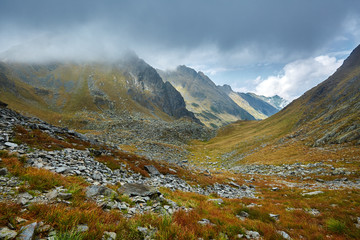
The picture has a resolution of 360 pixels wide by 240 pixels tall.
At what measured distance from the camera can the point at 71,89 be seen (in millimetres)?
146125

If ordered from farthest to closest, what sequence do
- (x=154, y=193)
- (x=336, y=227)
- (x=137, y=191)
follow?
(x=154, y=193), (x=137, y=191), (x=336, y=227)

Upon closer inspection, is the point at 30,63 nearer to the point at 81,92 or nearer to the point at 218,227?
the point at 81,92

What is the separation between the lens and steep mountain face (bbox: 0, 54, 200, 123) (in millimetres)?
104438

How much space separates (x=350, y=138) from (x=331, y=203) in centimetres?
3295

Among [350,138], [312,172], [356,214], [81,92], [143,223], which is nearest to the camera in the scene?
[143,223]

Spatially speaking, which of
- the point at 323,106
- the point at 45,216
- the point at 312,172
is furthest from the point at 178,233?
the point at 323,106

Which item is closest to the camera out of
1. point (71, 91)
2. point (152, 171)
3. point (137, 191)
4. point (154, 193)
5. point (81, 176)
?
point (137, 191)

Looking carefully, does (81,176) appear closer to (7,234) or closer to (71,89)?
(7,234)

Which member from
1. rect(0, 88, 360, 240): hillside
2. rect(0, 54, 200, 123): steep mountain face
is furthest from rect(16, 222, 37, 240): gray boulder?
rect(0, 54, 200, 123): steep mountain face

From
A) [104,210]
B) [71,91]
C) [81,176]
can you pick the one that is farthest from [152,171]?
[71,91]

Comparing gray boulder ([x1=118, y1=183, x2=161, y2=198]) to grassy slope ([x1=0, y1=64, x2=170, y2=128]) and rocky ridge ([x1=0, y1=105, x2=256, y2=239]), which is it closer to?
rocky ridge ([x1=0, y1=105, x2=256, y2=239])

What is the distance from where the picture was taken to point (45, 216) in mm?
4105

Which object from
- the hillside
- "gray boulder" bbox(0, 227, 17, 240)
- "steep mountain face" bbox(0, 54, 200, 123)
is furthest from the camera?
"steep mountain face" bbox(0, 54, 200, 123)

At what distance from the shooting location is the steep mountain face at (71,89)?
4112 inches
